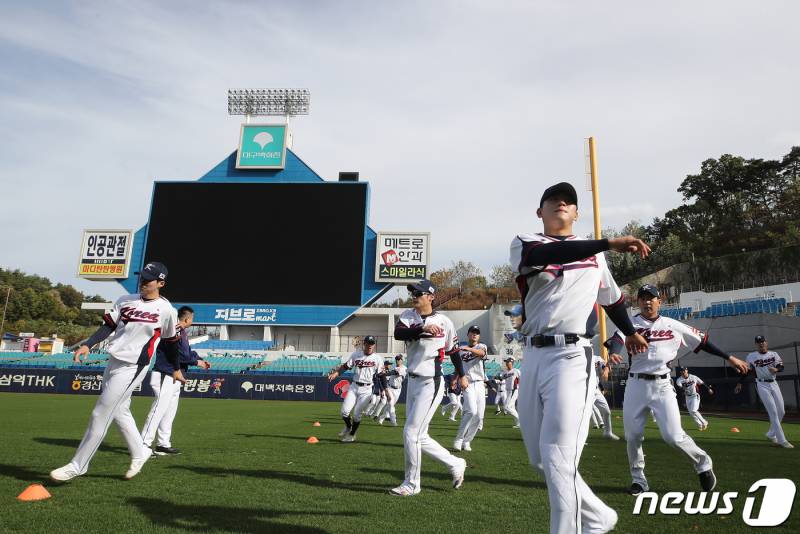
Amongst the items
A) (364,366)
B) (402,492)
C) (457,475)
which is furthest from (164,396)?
(457,475)

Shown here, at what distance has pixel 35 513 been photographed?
4.71m

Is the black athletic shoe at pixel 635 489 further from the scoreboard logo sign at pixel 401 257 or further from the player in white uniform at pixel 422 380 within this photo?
the scoreboard logo sign at pixel 401 257

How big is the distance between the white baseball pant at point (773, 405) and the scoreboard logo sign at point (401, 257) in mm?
29199

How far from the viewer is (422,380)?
21.6 ft

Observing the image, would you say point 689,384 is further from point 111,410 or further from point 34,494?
Answer: point 34,494

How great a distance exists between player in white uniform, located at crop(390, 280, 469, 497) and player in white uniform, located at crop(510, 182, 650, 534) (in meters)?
2.86

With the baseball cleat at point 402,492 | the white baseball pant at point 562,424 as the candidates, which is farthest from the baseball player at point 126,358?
the white baseball pant at point 562,424

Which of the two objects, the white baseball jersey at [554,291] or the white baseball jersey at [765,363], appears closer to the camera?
the white baseball jersey at [554,291]

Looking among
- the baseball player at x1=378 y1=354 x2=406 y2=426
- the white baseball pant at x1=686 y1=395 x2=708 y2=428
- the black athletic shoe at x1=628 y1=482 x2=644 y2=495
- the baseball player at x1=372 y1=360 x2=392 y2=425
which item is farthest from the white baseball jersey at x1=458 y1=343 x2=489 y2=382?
the white baseball pant at x1=686 y1=395 x2=708 y2=428

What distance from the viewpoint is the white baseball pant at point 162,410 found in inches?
346

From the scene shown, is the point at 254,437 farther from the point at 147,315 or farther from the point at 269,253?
the point at 269,253

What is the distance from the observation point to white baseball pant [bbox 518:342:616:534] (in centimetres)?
316

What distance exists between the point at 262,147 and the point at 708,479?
142 ft

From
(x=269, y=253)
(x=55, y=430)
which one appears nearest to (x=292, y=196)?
(x=269, y=253)
